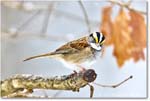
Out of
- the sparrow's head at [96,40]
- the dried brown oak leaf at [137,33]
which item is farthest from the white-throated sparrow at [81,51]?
the dried brown oak leaf at [137,33]

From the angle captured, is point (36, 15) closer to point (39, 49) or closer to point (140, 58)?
point (39, 49)

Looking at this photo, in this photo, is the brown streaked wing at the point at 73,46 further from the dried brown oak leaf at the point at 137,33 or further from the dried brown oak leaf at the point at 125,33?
the dried brown oak leaf at the point at 137,33

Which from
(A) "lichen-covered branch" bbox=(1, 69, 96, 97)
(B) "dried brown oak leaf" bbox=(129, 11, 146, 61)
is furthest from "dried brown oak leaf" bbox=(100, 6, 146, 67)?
(A) "lichen-covered branch" bbox=(1, 69, 96, 97)

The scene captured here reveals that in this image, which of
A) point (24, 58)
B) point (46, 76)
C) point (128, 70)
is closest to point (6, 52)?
point (24, 58)

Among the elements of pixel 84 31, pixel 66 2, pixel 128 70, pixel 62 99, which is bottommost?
pixel 62 99

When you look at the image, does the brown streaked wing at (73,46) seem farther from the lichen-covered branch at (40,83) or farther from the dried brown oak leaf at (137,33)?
the dried brown oak leaf at (137,33)

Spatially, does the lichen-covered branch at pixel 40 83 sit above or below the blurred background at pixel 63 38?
below
